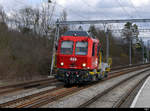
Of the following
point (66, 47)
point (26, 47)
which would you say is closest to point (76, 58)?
point (66, 47)

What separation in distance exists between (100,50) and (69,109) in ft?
32.8

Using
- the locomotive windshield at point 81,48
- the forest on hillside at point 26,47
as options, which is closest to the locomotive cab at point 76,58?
the locomotive windshield at point 81,48

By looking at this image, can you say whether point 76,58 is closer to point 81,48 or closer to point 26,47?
point 81,48

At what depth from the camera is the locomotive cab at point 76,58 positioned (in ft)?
51.6

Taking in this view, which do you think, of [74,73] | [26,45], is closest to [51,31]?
[26,45]

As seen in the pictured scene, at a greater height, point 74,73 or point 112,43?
point 112,43

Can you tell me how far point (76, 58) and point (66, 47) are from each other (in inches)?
40.7

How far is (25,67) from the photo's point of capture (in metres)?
26.5

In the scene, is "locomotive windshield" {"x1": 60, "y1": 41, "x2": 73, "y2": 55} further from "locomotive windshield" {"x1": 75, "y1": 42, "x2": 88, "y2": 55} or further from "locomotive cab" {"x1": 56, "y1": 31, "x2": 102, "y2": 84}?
"locomotive windshield" {"x1": 75, "y1": 42, "x2": 88, "y2": 55}

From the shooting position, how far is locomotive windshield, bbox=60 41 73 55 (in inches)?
640

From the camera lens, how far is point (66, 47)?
53.7 feet

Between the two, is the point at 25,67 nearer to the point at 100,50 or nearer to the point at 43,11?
the point at 100,50

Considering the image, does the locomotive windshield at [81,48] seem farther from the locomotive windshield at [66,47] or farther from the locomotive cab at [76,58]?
the locomotive windshield at [66,47]

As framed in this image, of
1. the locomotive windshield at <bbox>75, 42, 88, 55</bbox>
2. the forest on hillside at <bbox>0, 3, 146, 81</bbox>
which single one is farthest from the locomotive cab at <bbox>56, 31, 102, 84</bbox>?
the forest on hillside at <bbox>0, 3, 146, 81</bbox>
